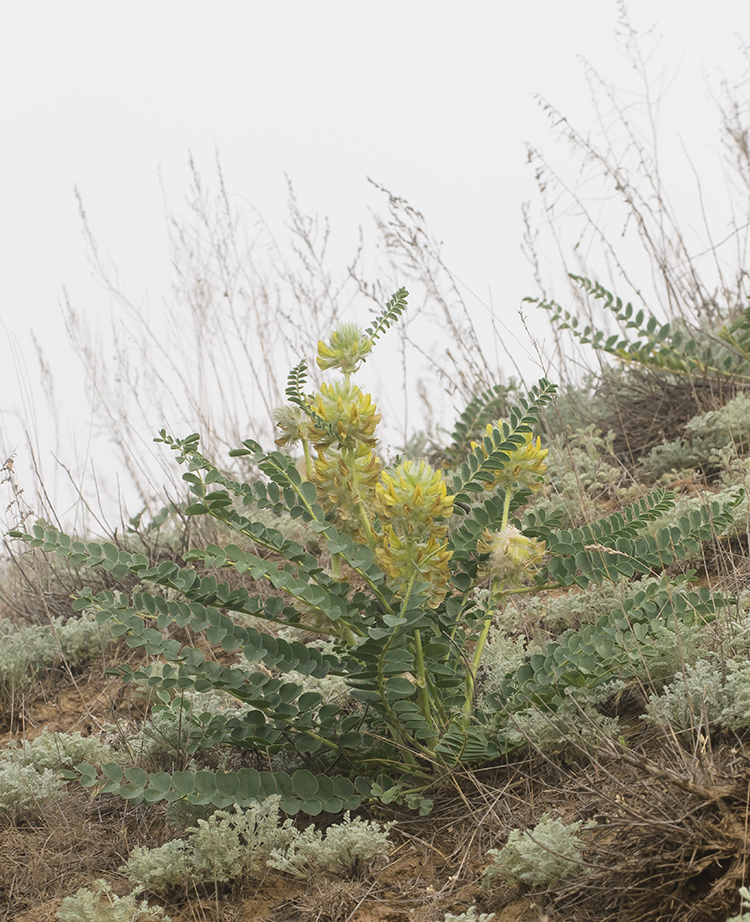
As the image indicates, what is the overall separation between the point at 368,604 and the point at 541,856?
0.62 meters

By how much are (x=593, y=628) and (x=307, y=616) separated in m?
0.63

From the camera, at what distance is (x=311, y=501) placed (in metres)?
1.73

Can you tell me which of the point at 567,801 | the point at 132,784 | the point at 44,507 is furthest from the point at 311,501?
the point at 44,507

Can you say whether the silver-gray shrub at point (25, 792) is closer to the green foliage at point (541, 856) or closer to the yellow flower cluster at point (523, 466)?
the green foliage at point (541, 856)

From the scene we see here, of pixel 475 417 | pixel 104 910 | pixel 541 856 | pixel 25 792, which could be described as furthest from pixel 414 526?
pixel 475 417

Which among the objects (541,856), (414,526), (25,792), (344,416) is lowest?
(541,856)

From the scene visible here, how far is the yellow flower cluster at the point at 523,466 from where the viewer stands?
184cm

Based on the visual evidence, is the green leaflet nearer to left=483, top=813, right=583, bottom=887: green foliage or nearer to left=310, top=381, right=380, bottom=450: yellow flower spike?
left=483, top=813, right=583, bottom=887: green foliage

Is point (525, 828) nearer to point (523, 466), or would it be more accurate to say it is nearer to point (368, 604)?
point (368, 604)

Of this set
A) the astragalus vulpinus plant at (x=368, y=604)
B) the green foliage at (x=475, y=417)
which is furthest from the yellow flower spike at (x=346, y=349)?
the green foliage at (x=475, y=417)

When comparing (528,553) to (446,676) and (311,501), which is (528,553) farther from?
(311,501)

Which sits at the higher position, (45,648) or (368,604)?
(45,648)

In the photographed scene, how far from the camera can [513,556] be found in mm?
1731

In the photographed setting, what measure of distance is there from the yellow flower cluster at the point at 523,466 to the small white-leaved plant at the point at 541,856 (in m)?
0.74
